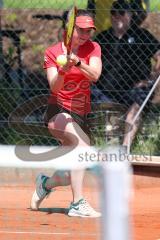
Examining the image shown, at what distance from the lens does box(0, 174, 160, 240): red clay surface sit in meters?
5.11

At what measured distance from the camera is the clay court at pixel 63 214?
16.7 feet

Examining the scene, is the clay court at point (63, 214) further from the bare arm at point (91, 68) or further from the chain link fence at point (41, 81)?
the bare arm at point (91, 68)

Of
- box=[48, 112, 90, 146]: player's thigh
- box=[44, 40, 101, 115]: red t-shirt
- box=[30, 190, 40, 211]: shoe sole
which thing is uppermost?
box=[44, 40, 101, 115]: red t-shirt

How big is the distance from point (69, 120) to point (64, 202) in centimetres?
103

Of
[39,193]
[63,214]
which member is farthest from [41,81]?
[63,214]

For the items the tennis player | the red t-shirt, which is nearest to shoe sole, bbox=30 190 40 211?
the tennis player

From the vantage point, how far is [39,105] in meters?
9.46

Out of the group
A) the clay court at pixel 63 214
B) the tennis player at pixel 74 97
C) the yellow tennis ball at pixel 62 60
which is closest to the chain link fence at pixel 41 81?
the clay court at pixel 63 214

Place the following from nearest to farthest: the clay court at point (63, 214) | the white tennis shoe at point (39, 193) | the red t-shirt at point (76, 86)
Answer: the clay court at point (63, 214) → the red t-shirt at point (76, 86) → the white tennis shoe at point (39, 193)

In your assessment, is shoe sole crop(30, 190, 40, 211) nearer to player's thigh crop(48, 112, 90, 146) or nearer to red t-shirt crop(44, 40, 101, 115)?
player's thigh crop(48, 112, 90, 146)

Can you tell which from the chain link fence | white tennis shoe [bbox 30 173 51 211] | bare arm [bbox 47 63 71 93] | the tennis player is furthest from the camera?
the chain link fence

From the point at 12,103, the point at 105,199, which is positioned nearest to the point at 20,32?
the point at 12,103

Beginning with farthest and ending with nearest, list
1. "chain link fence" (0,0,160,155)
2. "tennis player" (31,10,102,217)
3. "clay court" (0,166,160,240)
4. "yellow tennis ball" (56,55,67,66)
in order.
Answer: "chain link fence" (0,0,160,155)
"tennis player" (31,10,102,217)
"yellow tennis ball" (56,55,67,66)
"clay court" (0,166,160,240)

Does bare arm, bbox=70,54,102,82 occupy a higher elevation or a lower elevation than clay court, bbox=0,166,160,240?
higher
